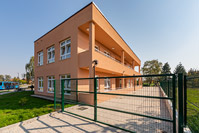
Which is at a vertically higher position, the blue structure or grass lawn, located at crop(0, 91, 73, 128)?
grass lawn, located at crop(0, 91, 73, 128)

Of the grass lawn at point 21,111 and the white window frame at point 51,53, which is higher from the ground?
the white window frame at point 51,53

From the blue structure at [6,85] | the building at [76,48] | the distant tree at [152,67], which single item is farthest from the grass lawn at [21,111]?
the distant tree at [152,67]

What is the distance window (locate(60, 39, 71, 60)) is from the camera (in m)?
10.1

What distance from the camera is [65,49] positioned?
10.4 meters

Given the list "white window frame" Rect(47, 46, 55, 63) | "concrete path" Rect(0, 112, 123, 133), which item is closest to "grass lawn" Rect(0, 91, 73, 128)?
"concrete path" Rect(0, 112, 123, 133)

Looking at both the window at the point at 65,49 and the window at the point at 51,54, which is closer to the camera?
the window at the point at 65,49

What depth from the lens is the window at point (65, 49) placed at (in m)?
10.1

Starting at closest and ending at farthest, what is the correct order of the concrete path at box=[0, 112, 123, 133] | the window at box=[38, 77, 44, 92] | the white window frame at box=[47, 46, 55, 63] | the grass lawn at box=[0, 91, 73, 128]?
1. the concrete path at box=[0, 112, 123, 133]
2. the grass lawn at box=[0, 91, 73, 128]
3. the white window frame at box=[47, 46, 55, 63]
4. the window at box=[38, 77, 44, 92]

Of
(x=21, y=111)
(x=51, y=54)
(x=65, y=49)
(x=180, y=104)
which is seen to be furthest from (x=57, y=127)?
(x=51, y=54)

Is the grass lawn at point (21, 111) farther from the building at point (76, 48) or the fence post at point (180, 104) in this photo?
the fence post at point (180, 104)

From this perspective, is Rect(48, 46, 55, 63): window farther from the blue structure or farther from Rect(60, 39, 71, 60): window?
the blue structure

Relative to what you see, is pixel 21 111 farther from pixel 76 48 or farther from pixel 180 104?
pixel 180 104

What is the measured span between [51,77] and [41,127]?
910 cm

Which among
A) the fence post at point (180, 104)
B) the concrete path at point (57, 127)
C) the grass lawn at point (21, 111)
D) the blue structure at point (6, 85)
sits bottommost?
the blue structure at point (6, 85)
